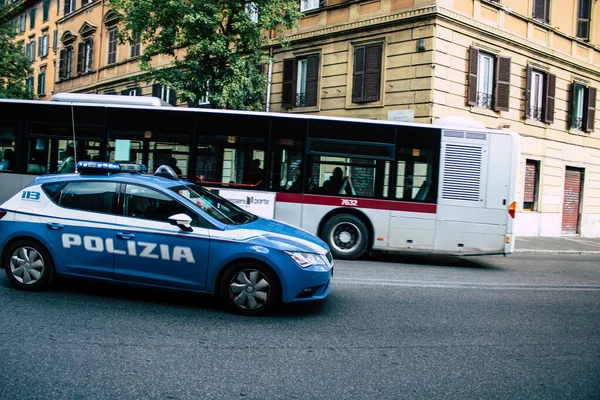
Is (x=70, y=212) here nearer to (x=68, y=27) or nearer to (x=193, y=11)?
(x=193, y=11)

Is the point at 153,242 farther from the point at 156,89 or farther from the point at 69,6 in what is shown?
the point at 69,6

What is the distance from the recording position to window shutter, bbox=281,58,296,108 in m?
20.3

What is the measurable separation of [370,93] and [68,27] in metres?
26.1

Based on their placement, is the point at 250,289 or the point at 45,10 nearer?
the point at 250,289

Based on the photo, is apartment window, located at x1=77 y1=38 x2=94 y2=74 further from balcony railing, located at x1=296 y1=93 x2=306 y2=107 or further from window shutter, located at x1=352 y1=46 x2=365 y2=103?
window shutter, located at x1=352 y1=46 x2=365 y2=103

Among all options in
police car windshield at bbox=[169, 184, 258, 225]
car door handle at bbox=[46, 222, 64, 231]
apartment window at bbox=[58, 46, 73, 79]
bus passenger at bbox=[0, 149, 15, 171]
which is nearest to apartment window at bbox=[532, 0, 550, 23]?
police car windshield at bbox=[169, 184, 258, 225]

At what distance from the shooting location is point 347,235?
10484mm

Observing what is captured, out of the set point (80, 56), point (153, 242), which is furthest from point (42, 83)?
point (153, 242)

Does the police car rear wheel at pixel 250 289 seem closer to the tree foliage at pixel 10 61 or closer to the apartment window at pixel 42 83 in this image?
the tree foliage at pixel 10 61

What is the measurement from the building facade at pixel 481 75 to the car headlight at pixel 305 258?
11.8m

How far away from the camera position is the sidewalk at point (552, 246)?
15.1 metres

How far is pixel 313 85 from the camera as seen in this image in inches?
779

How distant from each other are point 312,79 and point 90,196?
1478 cm

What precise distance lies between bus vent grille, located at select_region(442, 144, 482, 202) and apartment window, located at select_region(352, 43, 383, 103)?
7981 mm
